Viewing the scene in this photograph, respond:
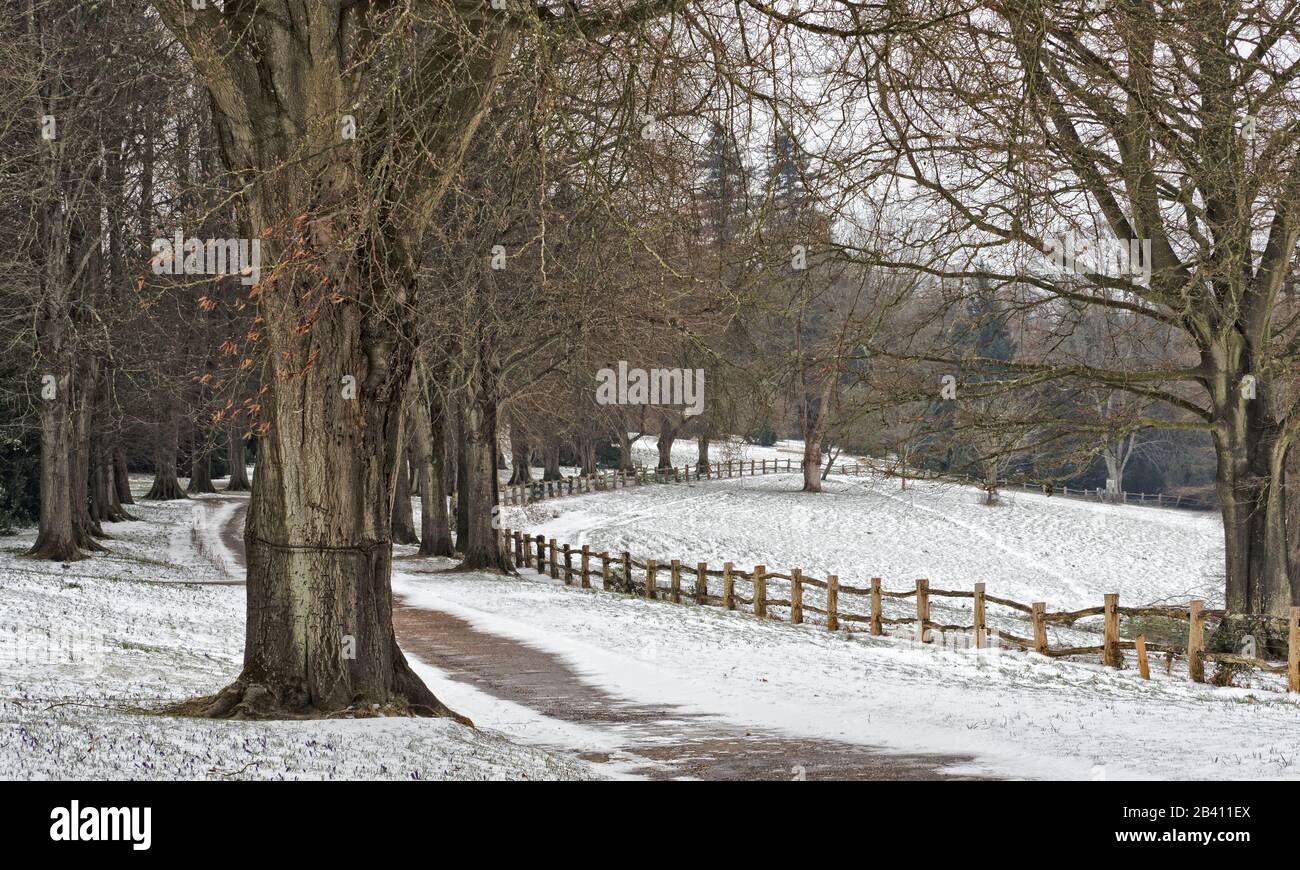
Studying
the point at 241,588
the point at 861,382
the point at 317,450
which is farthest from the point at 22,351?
the point at 317,450

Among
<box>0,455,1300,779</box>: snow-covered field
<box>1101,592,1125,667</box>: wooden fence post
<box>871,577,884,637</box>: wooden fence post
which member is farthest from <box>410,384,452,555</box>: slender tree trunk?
<box>1101,592,1125,667</box>: wooden fence post

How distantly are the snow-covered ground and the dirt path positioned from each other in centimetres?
74

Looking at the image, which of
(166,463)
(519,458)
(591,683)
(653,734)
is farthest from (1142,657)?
(519,458)

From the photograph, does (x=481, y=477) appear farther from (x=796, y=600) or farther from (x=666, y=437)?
(x=666, y=437)

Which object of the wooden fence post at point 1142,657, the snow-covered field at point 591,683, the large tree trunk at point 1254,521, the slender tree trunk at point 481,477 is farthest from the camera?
the slender tree trunk at point 481,477

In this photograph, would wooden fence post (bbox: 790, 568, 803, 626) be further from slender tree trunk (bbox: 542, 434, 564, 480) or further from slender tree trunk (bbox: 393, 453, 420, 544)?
slender tree trunk (bbox: 542, 434, 564, 480)

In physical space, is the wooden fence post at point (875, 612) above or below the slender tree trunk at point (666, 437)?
below

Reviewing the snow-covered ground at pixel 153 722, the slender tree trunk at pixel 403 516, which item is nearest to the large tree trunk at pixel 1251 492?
the snow-covered ground at pixel 153 722

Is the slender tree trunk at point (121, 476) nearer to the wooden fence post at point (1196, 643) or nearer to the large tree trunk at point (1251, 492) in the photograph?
the large tree trunk at point (1251, 492)

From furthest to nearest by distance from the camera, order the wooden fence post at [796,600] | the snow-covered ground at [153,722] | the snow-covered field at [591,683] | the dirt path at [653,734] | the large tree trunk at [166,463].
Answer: the large tree trunk at [166,463] → the wooden fence post at [796,600] → the dirt path at [653,734] → the snow-covered field at [591,683] → the snow-covered ground at [153,722]

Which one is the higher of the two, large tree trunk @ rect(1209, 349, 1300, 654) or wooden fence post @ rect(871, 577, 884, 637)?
large tree trunk @ rect(1209, 349, 1300, 654)

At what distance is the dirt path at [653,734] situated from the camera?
938cm

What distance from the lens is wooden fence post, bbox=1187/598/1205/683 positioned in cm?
1578

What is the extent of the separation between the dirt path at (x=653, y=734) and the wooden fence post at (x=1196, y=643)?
7293mm
